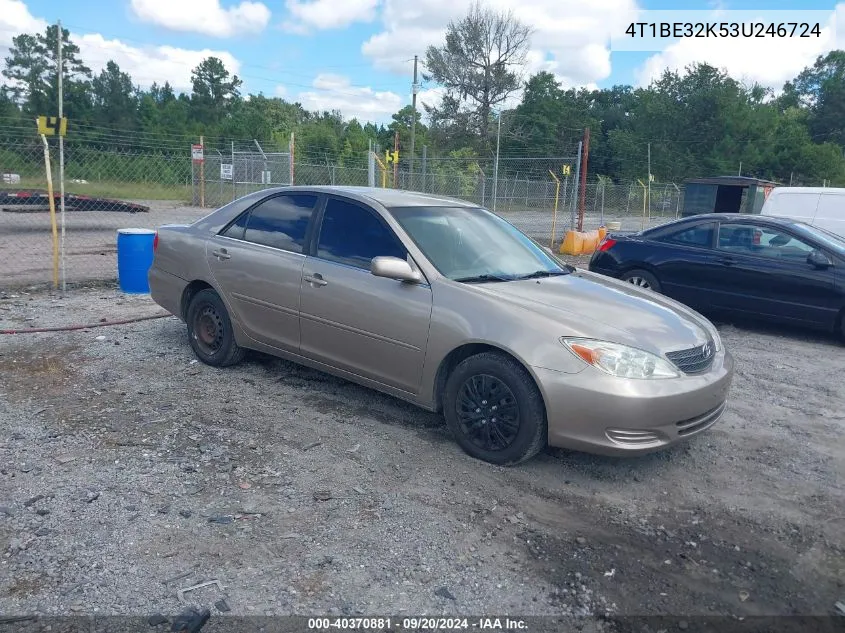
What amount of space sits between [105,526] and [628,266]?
7312 millimetres

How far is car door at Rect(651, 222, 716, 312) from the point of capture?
848 cm

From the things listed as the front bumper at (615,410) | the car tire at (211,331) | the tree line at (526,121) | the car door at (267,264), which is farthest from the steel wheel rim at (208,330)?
the tree line at (526,121)

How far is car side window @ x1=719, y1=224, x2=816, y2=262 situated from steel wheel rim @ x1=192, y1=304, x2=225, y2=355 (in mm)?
5959

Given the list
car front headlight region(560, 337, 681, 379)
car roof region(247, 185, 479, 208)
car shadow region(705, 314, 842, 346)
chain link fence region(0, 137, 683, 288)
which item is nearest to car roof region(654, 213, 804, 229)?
car shadow region(705, 314, 842, 346)

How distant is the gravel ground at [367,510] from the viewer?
294cm

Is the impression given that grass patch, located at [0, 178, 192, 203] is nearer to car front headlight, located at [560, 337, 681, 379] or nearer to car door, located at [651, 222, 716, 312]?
car door, located at [651, 222, 716, 312]

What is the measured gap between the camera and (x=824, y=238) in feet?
26.3

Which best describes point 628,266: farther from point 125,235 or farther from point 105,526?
point 105,526

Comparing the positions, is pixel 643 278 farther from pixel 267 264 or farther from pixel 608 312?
pixel 267 264

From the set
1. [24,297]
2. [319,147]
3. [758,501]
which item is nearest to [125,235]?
[24,297]

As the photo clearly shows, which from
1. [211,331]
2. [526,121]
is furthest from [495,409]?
[526,121]

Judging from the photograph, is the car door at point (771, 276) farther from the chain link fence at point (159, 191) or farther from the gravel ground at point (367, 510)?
the chain link fence at point (159, 191)

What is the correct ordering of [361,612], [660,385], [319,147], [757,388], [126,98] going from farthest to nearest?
[126,98], [319,147], [757,388], [660,385], [361,612]

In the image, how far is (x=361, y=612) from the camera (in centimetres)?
280
